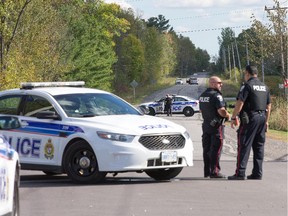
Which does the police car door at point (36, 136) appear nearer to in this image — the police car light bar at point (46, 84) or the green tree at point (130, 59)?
the police car light bar at point (46, 84)

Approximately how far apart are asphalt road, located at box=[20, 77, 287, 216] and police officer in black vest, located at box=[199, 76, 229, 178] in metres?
0.32

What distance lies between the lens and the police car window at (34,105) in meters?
13.9

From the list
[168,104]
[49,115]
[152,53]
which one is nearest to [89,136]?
[49,115]

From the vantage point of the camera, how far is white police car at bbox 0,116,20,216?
7.17 metres

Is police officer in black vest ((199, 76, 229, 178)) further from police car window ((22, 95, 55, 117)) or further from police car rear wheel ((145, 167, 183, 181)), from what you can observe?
police car window ((22, 95, 55, 117))

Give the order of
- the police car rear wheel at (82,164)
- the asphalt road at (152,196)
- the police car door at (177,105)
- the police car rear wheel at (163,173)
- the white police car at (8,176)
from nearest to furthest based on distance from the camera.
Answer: the white police car at (8,176) < the asphalt road at (152,196) < the police car rear wheel at (82,164) < the police car rear wheel at (163,173) < the police car door at (177,105)

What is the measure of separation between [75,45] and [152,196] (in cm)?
6582

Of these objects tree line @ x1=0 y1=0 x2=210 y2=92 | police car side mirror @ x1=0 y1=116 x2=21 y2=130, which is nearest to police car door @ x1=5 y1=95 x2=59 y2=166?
police car side mirror @ x1=0 y1=116 x2=21 y2=130

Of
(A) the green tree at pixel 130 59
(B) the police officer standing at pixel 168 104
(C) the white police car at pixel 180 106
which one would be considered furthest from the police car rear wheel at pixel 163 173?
(A) the green tree at pixel 130 59

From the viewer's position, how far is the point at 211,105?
46.7ft

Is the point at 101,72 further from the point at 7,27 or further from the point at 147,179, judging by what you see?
the point at 147,179

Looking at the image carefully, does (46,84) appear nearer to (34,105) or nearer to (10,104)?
(10,104)

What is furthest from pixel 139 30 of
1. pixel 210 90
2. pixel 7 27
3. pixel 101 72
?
pixel 210 90

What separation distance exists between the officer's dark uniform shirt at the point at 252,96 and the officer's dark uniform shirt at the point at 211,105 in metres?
0.41
